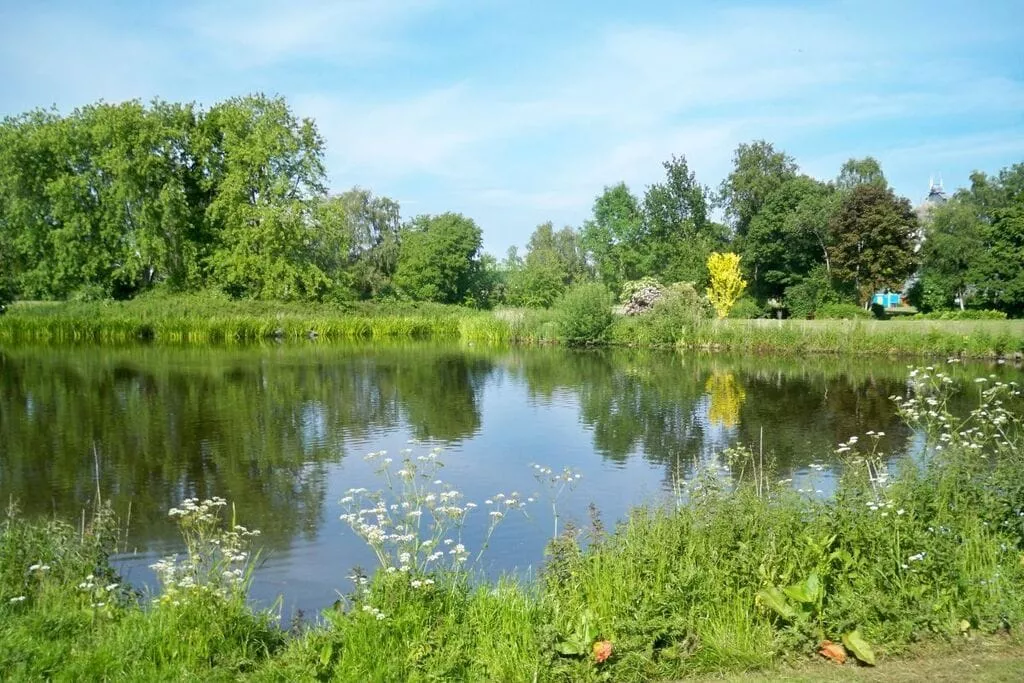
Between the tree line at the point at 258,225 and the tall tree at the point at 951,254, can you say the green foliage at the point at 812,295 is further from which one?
the tall tree at the point at 951,254

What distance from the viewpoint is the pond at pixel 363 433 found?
1008 cm

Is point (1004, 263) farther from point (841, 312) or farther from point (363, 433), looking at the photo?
point (363, 433)

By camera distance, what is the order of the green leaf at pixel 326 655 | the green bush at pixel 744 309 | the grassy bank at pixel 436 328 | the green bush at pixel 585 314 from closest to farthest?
the green leaf at pixel 326 655 → the grassy bank at pixel 436 328 → the green bush at pixel 585 314 → the green bush at pixel 744 309

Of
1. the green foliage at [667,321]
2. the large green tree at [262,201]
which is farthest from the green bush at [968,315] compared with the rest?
the large green tree at [262,201]

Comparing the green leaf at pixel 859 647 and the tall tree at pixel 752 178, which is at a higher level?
the tall tree at pixel 752 178

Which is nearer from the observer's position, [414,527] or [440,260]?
[414,527]

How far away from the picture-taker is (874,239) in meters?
45.6

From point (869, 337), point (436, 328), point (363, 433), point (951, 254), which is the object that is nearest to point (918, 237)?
point (951, 254)

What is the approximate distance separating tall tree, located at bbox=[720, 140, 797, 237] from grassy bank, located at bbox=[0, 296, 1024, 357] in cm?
1936

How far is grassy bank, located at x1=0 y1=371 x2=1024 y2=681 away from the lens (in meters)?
4.91

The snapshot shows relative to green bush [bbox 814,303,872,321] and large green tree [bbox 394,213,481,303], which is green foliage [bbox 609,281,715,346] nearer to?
green bush [bbox 814,303,872,321]

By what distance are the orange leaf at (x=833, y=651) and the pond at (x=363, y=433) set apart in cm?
233

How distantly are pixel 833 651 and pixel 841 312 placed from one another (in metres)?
43.8

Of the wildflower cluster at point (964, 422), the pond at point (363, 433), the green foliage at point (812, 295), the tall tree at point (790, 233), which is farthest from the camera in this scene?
the tall tree at point (790, 233)
